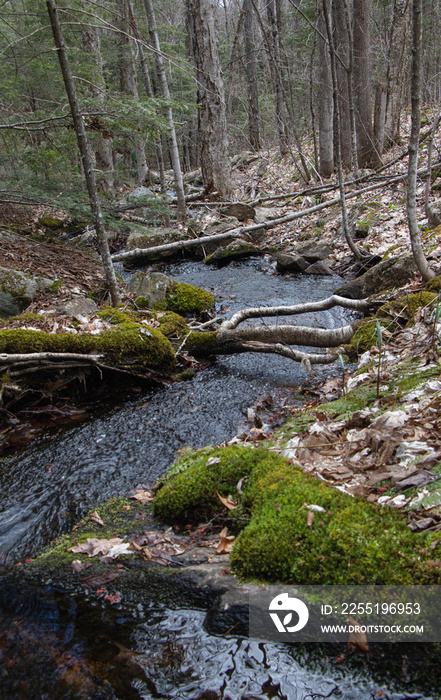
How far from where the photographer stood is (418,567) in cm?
156

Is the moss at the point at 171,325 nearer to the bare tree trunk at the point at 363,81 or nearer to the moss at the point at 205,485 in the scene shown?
the moss at the point at 205,485

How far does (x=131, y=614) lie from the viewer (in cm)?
205

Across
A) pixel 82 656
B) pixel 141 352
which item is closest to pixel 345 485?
pixel 82 656

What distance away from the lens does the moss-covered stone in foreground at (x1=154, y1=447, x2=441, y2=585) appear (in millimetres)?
1632

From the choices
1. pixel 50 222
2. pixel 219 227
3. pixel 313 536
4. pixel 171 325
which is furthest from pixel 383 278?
pixel 50 222

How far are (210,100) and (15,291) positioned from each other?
10892 mm

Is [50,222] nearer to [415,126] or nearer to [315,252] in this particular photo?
[315,252]

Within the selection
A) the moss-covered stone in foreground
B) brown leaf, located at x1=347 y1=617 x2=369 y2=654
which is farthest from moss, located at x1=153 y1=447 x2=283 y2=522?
brown leaf, located at x1=347 y1=617 x2=369 y2=654

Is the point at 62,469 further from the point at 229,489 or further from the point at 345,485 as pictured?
the point at 345,485

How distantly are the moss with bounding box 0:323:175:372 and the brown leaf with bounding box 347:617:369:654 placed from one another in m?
4.04

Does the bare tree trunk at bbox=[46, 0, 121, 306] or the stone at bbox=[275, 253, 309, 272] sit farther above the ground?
the bare tree trunk at bbox=[46, 0, 121, 306]

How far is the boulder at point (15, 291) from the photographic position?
6.01 m

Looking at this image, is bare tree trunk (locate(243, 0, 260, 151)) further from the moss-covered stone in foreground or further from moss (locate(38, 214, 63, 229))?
the moss-covered stone in foreground

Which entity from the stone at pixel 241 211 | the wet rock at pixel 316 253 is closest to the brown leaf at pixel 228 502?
the wet rock at pixel 316 253
